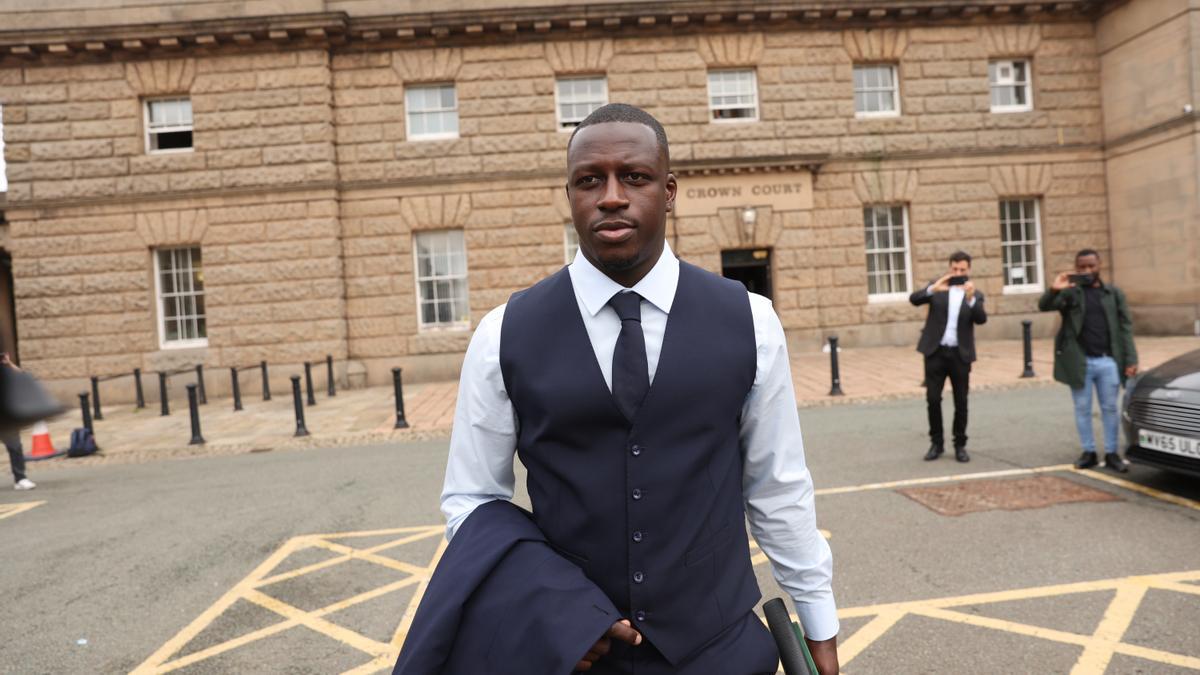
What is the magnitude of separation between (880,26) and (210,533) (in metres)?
17.3

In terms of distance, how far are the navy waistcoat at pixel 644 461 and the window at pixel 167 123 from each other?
17.3 metres

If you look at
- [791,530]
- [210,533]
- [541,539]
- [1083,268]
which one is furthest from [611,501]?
[1083,268]

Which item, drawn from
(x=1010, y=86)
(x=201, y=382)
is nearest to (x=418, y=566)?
(x=201, y=382)

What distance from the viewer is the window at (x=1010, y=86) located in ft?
56.7

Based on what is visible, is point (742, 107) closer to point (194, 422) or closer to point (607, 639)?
point (194, 422)

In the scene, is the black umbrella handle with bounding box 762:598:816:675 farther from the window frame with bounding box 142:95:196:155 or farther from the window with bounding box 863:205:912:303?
the window frame with bounding box 142:95:196:155

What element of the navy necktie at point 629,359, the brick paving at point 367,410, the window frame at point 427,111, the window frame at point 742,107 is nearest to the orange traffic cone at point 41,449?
the brick paving at point 367,410

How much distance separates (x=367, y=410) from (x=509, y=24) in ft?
30.3

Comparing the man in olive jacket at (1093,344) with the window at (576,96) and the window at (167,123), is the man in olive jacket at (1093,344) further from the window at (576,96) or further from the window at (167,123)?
the window at (167,123)

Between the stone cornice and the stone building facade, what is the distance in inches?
2.3

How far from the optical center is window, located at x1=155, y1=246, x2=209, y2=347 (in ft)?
52.5

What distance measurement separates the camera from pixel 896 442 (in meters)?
7.83

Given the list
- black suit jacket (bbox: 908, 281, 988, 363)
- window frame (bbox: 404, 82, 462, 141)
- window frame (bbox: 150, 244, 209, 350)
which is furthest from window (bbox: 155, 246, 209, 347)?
black suit jacket (bbox: 908, 281, 988, 363)

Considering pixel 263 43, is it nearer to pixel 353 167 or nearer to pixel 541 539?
pixel 353 167
